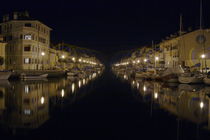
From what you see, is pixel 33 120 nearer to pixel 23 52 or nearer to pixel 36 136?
pixel 36 136

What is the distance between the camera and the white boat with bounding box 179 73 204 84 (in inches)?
1336

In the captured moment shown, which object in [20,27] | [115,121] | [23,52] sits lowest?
[115,121]

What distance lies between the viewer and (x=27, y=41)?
168ft

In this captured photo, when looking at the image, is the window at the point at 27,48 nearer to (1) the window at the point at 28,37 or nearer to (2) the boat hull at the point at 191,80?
(1) the window at the point at 28,37

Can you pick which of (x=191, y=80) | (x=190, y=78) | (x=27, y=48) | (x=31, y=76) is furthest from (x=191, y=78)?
(x=27, y=48)

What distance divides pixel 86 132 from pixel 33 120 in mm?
3405

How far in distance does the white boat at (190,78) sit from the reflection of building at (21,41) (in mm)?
35478

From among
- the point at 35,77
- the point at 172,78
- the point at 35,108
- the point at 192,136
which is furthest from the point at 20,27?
the point at 192,136

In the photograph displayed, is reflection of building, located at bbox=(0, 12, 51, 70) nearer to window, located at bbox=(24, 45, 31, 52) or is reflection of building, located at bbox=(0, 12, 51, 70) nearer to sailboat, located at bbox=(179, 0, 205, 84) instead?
window, located at bbox=(24, 45, 31, 52)

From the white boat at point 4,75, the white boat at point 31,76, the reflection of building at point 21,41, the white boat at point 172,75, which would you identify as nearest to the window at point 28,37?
the reflection of building at point 21,41

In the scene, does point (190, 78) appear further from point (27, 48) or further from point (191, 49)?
point (27, 48)

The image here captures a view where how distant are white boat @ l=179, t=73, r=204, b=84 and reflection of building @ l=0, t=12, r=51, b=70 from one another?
35.5 metres

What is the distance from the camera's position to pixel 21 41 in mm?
50938

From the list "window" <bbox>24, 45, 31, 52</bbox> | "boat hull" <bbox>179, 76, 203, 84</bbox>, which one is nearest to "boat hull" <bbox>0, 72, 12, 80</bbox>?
"window" <bbox>24, 45, 31, 52</bbox>
